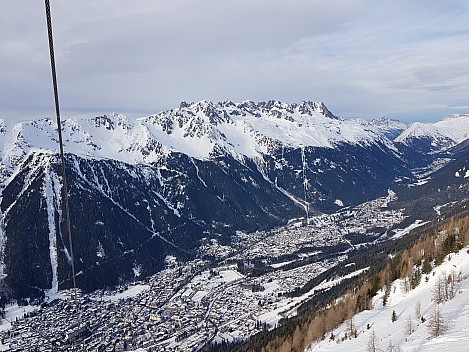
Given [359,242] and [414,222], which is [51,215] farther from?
[414,222]

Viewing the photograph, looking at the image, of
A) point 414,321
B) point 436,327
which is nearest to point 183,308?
point 414,321

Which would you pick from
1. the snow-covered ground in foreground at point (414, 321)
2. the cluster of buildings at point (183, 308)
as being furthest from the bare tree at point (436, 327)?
the cluster of buildings at point (183, 308)

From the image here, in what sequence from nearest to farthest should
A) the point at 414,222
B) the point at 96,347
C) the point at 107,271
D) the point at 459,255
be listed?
the point at 459,255 → the point at 96,347 → the point at 107,271 → the point at 414,222

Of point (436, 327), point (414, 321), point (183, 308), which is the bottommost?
point (183, 308)

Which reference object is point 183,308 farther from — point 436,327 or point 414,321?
point 436,327

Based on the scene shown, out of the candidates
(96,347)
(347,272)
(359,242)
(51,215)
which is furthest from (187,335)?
(51,215)

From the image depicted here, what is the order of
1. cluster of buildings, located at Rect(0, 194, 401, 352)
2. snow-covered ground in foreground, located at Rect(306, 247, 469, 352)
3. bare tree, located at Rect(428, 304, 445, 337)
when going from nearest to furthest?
snow-covered ground in foreground, located at Rect(306, 247, 469, 352), bare tree, located at Rect(428, 304, 445, 337), cluster of buildings, located at Rect(0, 194, 401, 352)

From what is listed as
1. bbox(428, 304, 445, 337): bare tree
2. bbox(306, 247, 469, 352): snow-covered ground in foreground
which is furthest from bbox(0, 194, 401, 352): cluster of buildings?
bbox(428, 304, 445, 337): bare tree

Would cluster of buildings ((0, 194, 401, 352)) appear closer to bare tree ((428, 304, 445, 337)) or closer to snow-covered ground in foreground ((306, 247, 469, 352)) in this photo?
snow-covered ground in foreground ((306, 247, 469, 352))
